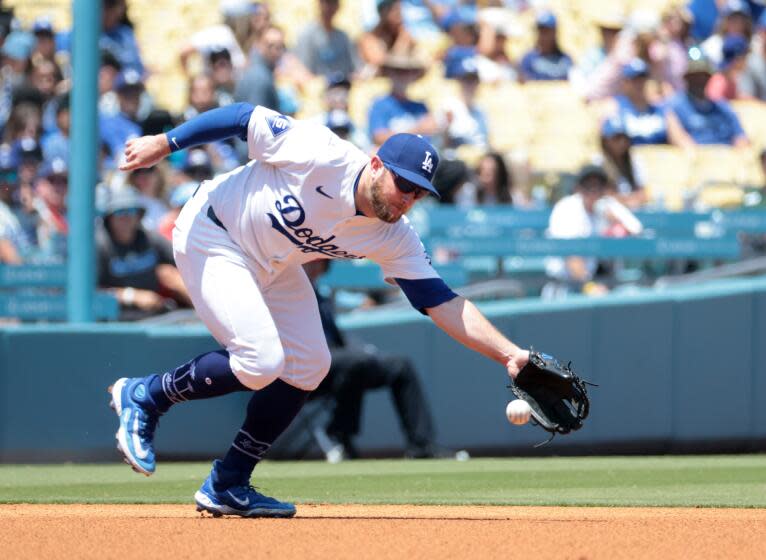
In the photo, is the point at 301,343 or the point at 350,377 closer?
the point at 301,343

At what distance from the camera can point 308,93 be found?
12.9 metres

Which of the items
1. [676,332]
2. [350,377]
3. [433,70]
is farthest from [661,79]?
[350,377]

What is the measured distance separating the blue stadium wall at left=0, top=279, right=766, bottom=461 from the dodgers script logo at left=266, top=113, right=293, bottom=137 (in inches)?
163

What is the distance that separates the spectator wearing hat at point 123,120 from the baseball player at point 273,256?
19.3 ft

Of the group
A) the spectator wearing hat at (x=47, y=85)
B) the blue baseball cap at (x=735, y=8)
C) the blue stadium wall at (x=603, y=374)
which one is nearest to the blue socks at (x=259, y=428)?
the blue stadium wall at (x=603, y=374)

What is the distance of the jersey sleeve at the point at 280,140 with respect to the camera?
546cm

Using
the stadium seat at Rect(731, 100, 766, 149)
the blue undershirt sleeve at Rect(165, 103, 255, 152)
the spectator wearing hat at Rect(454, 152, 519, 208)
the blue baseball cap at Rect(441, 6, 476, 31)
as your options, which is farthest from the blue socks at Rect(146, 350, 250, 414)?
the stadium seat at Rect(731, 100, 766, 149)

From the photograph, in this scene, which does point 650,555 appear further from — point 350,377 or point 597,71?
point 597,71

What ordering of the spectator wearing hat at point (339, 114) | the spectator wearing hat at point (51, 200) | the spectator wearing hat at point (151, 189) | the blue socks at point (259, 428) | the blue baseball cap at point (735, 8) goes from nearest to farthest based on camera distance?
the blue socks at point (259, 428)
the spectator wearing hat at point (51, 200)
the spectator wearing hat at point (151, 189)
the spectator wearing hat at point (339, 114)
the blue baseball cap at point (735, 8)

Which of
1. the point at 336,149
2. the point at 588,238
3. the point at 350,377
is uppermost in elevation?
the point at 336,149

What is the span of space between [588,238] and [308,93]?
11.3 feet

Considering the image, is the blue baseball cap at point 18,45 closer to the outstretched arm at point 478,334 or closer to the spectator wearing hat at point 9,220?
the spectator wearing hat at point 9,220

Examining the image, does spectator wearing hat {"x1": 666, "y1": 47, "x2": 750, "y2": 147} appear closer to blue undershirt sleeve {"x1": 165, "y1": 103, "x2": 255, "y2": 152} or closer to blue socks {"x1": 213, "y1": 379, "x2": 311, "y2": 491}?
blue socks {"x1": 213, "y1": 379, "x2": 311, "y2": 491}

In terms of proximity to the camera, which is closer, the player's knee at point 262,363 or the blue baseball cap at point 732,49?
the player's knee at point 262,363
